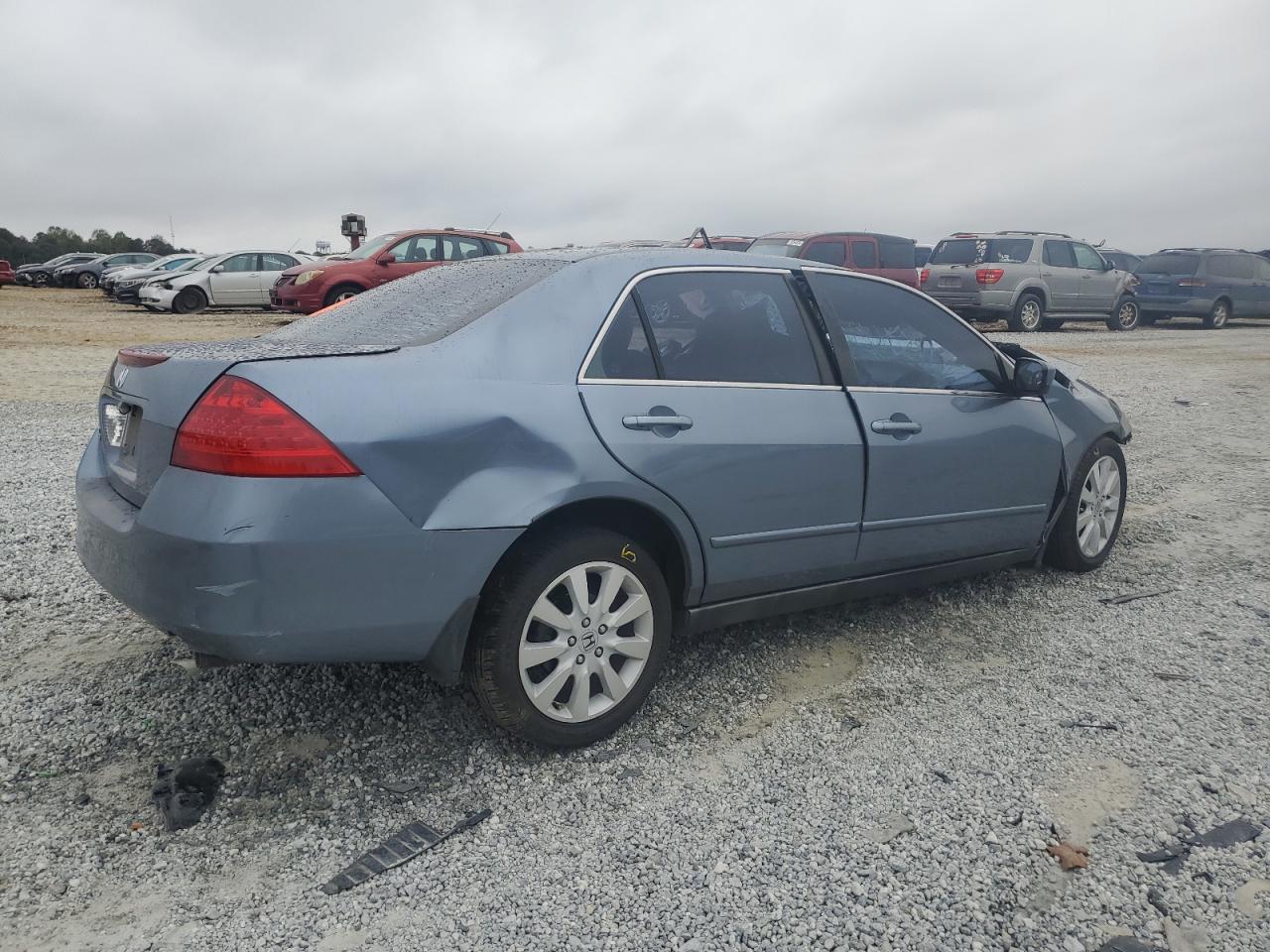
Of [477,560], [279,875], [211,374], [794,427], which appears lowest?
[279,875]

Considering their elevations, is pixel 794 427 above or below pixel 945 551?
above

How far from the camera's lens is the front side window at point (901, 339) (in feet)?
12.7

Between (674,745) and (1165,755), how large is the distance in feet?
5.08

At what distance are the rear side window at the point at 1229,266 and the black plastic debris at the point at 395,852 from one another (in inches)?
979

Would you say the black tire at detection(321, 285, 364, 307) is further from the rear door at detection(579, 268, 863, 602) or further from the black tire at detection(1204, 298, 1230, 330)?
the black tire at detection(1204, 298, 1230, 330)

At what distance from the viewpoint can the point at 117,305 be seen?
27.4m

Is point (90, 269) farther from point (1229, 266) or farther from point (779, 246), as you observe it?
point (1229, 266)

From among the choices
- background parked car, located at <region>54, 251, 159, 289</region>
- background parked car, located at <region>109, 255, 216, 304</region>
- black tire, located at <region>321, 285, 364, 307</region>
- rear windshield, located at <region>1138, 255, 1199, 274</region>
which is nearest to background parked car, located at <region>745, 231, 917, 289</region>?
black tire, located at <region>321, 285, 364, 307</region>

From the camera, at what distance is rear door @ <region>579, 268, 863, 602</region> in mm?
3156

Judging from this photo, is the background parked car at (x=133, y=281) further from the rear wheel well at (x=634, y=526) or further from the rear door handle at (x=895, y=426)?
the rear wheel well at (x=634, y=526)

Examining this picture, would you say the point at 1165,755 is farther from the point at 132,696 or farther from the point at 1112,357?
the point at 1112,357

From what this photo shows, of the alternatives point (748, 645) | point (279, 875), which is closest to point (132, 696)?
point (279, 875)

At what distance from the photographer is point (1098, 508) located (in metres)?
4.92

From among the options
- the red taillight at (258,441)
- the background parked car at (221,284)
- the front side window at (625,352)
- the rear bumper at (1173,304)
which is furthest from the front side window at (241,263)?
the red taillight at (258,441)
